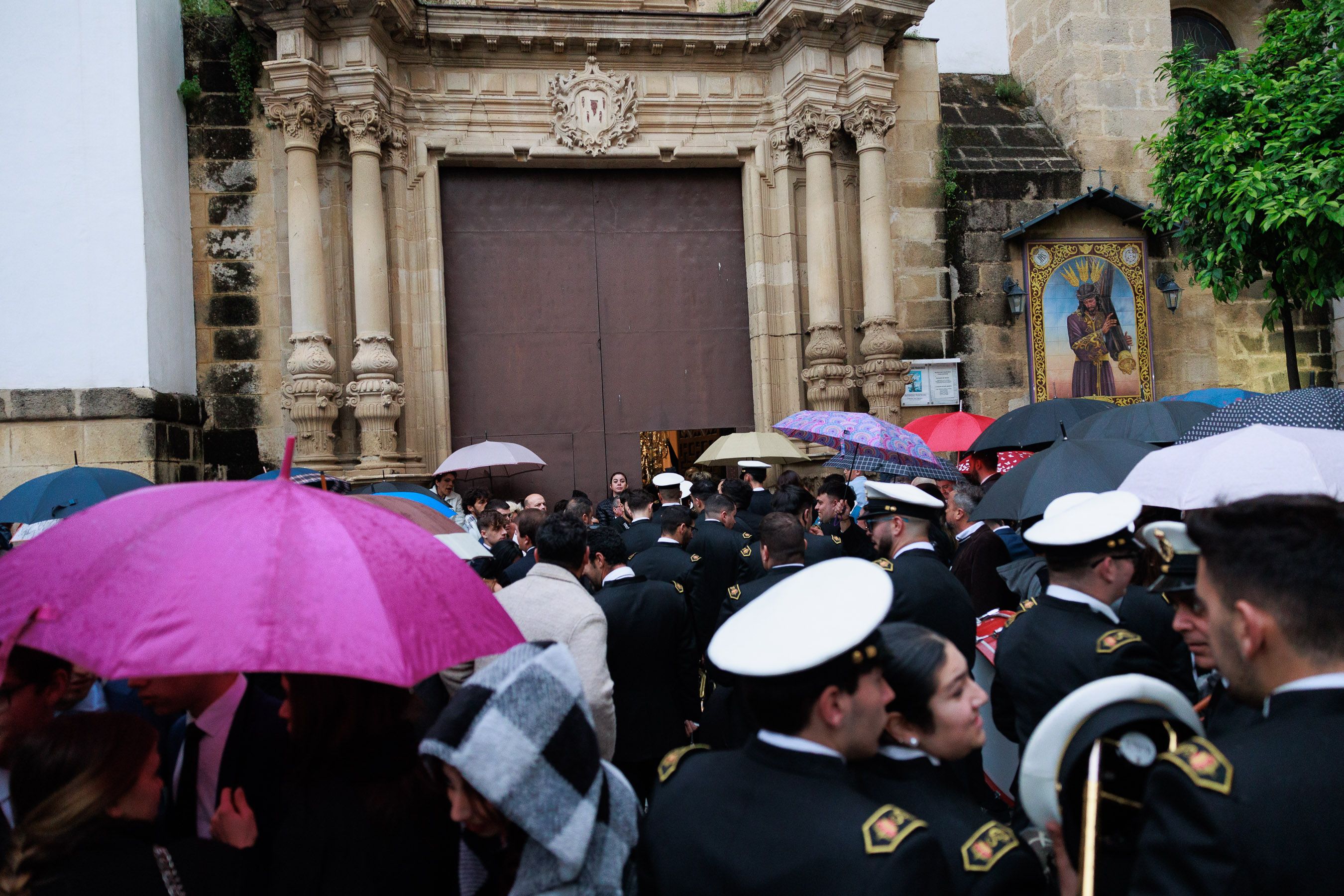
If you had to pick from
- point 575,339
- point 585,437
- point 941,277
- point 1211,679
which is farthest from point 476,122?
point 1211,679

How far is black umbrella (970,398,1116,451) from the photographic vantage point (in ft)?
23.4

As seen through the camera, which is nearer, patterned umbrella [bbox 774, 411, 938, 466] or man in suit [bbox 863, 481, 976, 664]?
man in suit [bbox 863, 481, 976, 664]

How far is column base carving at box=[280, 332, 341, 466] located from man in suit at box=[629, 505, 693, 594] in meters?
5.20

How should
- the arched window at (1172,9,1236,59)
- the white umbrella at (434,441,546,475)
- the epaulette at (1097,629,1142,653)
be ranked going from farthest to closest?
the arched window at (1172,9,1236,59), the white umbrella at (434,441,546,475), the epaulette at (1097,629,1142,653)

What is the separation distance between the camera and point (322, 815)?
2.10 m

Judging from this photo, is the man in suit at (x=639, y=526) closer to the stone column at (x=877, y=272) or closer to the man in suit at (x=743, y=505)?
the man in suit at (x=743, y=505)

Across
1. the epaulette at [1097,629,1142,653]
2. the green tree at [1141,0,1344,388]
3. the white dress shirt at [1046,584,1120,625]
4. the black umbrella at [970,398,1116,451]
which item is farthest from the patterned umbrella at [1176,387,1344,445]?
the green tree at [1141,0,1344,388]

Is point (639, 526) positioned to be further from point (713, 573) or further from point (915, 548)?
point (915, 548)

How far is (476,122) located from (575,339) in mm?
2694

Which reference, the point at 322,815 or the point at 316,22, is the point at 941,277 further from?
the point at 322,815

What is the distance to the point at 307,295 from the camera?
10062 mm

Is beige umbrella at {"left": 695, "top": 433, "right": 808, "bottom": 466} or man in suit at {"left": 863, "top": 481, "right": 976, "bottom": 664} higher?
beige umbrella at {"left": 695, "top": 433, "right": 808, "bottom": 466}

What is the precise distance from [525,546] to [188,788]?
14.2 ft

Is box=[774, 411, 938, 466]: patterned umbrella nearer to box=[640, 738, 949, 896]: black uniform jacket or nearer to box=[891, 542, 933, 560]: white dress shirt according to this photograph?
box=[891, 542, 933, 560]: white dress shirt
